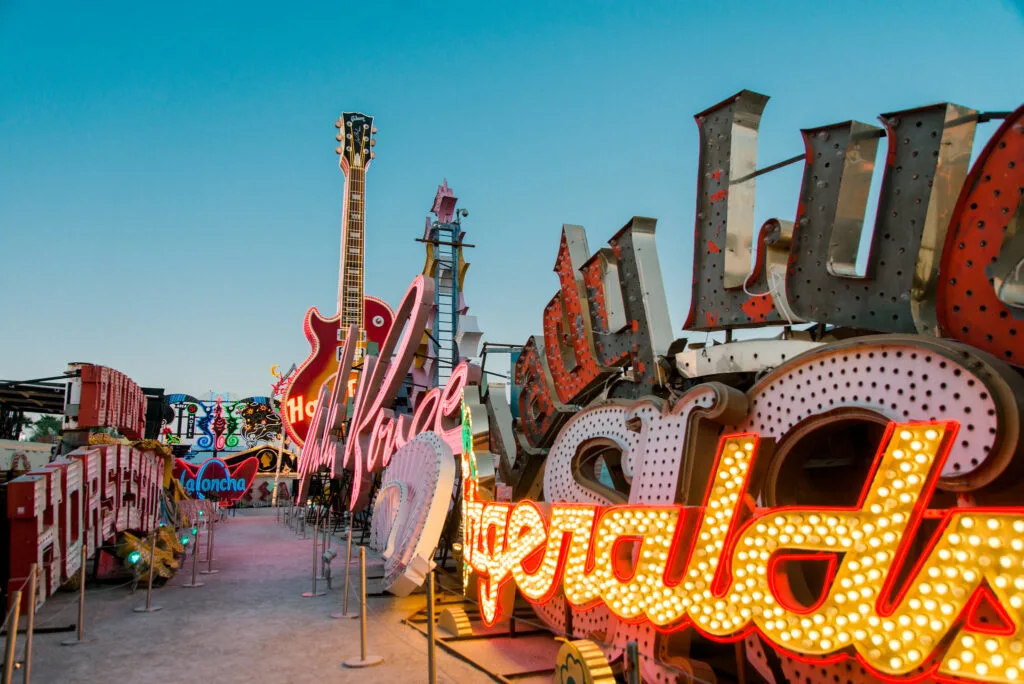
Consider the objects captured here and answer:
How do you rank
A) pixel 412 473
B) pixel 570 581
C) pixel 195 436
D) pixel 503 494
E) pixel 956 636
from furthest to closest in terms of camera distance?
pixel 195 436
pixel 412 473
pixel 503 494
pixel 570 581
pixel 956 636

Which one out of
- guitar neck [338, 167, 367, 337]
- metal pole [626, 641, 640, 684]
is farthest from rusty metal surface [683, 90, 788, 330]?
guitar neck [338, 167, 367, 337]

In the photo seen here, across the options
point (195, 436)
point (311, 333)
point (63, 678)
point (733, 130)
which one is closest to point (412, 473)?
point (63, 678)

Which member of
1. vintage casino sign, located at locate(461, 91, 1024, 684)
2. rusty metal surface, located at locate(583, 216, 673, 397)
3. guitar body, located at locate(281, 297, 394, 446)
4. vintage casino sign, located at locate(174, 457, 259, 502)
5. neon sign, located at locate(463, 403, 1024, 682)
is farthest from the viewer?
guitar body, located at locate(281, 297, 394, 446)

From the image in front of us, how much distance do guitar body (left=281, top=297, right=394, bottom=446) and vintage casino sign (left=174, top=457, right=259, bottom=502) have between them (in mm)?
4059

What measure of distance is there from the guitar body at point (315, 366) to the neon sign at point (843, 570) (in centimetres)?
3389

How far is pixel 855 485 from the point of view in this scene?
7762 mm

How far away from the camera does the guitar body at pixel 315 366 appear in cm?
3938

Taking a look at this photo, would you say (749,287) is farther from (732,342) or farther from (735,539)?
(735,539)

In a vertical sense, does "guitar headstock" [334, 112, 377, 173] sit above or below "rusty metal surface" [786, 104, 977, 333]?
above

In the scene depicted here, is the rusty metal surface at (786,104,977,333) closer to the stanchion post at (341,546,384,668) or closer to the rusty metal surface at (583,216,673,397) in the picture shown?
the rusty metal surface at (583,216,673,397)

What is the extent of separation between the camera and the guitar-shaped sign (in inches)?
1527

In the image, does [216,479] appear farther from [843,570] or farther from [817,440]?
[843,570]

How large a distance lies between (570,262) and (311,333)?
31.6m

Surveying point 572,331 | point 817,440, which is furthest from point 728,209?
point 572,331
